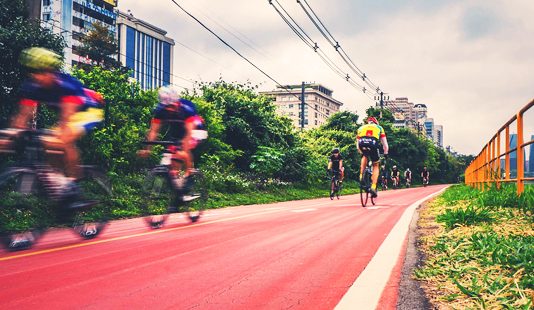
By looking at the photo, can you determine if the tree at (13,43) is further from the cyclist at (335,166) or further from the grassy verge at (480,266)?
the grassy verge at (480,266)

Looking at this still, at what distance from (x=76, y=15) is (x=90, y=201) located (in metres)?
81.0

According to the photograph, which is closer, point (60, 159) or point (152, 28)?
point (60, 159)

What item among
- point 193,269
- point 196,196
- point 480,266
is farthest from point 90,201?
point 480,266

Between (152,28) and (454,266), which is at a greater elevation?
(152,28)

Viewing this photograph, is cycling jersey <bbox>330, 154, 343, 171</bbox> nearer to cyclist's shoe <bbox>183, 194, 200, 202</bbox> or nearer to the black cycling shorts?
the black cycling shorts

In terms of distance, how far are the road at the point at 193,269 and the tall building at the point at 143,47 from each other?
318ft

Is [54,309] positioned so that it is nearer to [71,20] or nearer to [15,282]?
[15,282]

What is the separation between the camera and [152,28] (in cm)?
11144

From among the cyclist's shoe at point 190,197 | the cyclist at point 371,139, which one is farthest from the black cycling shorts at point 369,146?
the cyclist's shoe at point 190,197

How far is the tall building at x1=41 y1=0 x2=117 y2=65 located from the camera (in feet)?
228

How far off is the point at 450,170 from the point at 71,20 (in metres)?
76.1

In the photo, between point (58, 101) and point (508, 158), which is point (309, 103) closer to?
point (508, 158)

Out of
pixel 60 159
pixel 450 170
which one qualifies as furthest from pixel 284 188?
pixel 450 170

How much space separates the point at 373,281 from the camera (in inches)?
109
